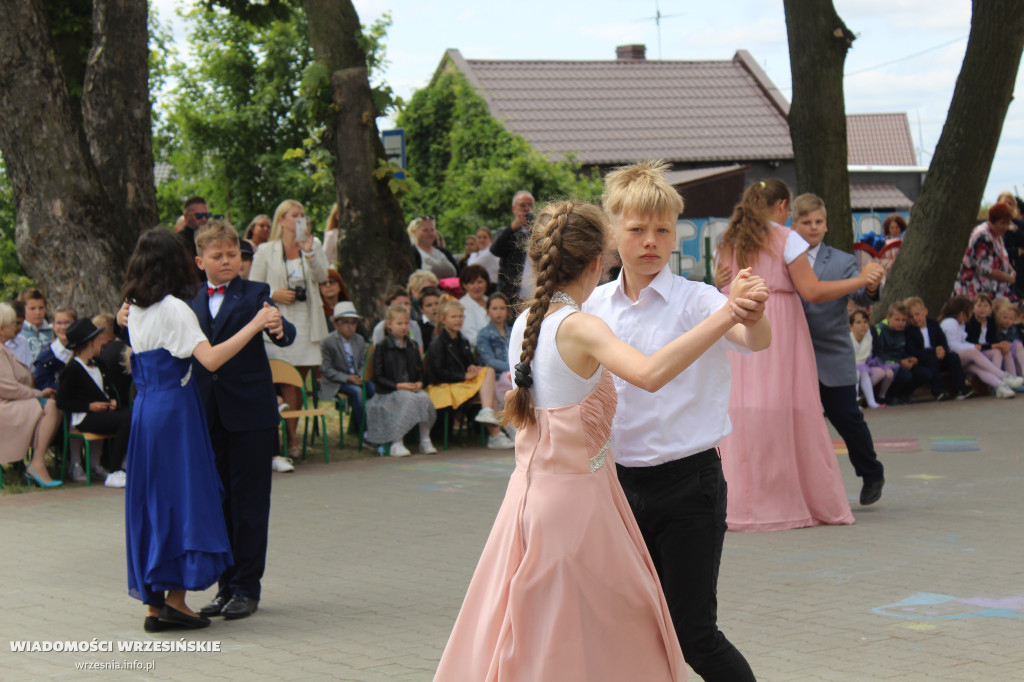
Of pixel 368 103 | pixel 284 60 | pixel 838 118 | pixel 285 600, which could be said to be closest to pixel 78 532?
pixel 285 600

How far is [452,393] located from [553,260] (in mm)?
8688

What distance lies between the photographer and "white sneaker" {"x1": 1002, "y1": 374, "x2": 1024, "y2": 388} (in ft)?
49.9

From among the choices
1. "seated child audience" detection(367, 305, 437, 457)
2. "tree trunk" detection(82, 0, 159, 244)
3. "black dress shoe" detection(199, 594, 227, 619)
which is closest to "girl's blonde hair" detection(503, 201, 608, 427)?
"black dress shoe" detection(199, 594, 227, 619)

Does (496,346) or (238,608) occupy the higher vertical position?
(496,346)

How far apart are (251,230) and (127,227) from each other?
1.87 metres

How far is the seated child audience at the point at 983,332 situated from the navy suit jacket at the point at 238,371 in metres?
11.6

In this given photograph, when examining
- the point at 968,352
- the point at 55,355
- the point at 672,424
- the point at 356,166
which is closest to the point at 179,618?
the point at 672,424

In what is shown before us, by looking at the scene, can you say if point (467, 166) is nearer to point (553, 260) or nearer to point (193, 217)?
point (193, 217)

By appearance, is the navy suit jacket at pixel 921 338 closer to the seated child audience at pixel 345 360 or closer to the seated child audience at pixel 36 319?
Result: the seated child audience at pixel 345 360

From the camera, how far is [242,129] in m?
44.0

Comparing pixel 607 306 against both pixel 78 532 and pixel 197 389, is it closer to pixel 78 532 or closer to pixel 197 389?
pixel 197 389

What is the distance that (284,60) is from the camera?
147ft

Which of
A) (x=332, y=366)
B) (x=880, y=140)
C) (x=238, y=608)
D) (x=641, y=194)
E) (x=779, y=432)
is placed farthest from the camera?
(x=880, y=140)

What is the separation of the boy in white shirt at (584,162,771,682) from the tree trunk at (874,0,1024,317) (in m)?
12.6
